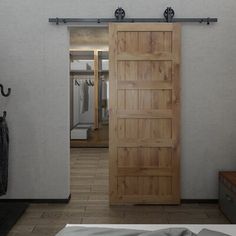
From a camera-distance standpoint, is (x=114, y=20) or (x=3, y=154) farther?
(x=114, y=20)

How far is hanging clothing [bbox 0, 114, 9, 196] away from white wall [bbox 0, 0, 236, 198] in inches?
10.7

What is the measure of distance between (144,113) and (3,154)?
161 cm

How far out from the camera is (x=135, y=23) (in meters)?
4.08

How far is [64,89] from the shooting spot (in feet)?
13.7

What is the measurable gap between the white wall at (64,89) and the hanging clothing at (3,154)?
0.27 metres

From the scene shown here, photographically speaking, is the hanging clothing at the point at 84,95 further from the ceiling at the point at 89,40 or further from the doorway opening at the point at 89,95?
the ceiling at the point at 89,40

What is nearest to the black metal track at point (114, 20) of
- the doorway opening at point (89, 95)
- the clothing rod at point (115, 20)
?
the clothing rod at point (115, 20)

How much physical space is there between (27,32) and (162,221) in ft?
8.42

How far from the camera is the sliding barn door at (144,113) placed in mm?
4051

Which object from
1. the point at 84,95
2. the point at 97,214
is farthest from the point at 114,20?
the point at 84,95

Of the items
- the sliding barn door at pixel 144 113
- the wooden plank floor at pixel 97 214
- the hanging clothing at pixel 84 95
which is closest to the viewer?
the wooden plank floor at pixel 97 214

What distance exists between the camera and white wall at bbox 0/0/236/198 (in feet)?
13.5

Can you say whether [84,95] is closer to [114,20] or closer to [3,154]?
[114,20]

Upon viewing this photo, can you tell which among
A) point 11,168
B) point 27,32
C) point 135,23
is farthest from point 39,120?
point 135,23
